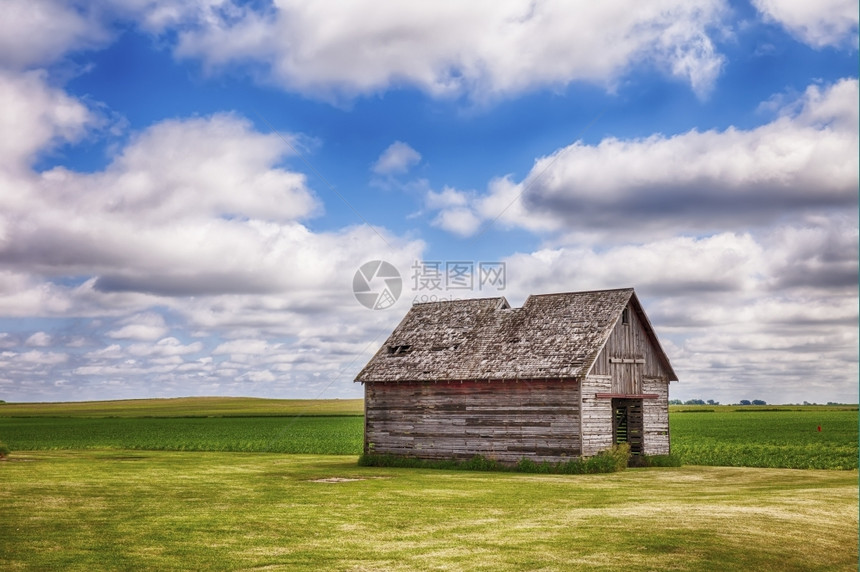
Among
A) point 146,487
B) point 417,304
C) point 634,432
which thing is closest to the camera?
point 146,487

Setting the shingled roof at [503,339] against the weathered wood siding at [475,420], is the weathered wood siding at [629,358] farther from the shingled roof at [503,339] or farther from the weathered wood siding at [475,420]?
the weathered wood siding at [475,420]

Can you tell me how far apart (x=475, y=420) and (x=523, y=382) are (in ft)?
9.38

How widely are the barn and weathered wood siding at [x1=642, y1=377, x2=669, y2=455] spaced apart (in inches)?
2.0

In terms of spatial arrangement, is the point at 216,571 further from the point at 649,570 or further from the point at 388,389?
the point at 388,389

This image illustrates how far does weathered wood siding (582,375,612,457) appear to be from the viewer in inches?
1357

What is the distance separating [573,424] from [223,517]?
17.2m

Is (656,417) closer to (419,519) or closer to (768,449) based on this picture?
(768,449)

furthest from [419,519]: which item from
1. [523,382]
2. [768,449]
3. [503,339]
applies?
[768,449]

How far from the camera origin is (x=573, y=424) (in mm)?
34312

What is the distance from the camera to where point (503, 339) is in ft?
127

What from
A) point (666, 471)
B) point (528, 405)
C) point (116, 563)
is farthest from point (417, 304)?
point (116, 563)

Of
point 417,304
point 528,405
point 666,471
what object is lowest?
point 666,471

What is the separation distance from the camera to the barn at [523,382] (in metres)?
35.0

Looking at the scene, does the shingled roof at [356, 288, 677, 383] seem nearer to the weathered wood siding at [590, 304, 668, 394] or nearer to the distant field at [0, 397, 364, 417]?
the weathered wood siding at [590, 304, 668, 394]
